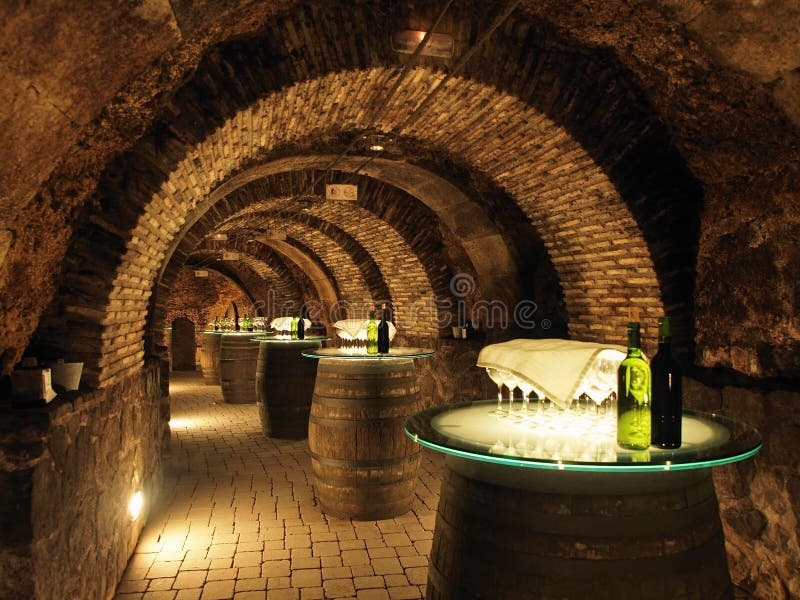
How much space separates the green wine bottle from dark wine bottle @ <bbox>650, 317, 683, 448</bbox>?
1.0 inches

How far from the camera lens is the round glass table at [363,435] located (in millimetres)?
4164

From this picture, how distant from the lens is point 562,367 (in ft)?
6.16

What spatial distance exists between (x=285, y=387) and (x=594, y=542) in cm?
517

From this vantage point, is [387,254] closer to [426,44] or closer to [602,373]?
[426,44]

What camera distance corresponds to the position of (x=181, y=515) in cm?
436

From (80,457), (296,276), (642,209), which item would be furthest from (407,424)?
(296,276)

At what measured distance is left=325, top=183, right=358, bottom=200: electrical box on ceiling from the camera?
654 cm

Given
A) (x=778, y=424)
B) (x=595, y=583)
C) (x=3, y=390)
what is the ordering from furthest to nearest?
1. (x=778, y=424)
2. (x=3, y=390)
3. (x=595, y=583)

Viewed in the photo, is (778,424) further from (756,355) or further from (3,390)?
(3,390)

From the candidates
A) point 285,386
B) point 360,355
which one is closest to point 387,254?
point 285,386

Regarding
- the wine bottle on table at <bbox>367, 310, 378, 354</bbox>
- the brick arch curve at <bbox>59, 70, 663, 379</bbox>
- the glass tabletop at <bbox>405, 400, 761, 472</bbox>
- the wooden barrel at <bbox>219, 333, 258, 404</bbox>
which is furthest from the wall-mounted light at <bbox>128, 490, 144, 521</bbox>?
the wooden barrel at <bbox>219, 333, 258, 404</bbox>

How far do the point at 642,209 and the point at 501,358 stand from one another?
235 centimetres

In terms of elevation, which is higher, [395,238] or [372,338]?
[395,238]

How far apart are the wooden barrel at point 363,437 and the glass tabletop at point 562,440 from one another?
69.9 inches
